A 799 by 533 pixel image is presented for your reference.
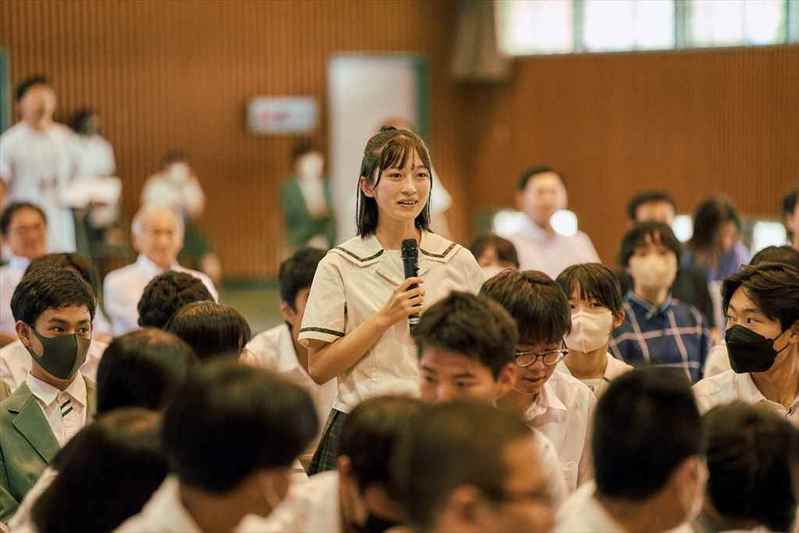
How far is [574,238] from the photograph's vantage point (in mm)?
7625

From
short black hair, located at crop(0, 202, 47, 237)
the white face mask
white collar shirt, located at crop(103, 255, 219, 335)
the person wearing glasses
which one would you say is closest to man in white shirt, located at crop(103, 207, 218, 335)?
white collar shirt, located at crop(103, 255, 219, 335)

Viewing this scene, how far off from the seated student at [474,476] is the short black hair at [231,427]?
28 cm

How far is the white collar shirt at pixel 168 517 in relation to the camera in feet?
7.90

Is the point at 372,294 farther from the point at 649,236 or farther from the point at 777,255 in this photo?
the point at 649,236

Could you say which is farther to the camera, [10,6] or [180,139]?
[180,139]

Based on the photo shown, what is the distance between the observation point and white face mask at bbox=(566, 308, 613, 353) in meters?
4.46

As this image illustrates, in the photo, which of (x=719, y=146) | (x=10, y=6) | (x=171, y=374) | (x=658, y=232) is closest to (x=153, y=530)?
(x=171, y=374)

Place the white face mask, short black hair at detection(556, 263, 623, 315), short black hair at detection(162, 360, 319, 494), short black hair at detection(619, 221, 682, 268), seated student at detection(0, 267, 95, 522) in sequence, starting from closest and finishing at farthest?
short black hair at detection(162, 360, 319, 494)
seated student at detection(0, 267, 95, 522)
the white face mask
short black hair at detection(556, 263, 623, 315)
short black hair at detection(619, 221, 682, 268)

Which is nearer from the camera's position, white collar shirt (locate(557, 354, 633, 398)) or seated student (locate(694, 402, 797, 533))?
seated student (locate(694, 402, 797, 533))

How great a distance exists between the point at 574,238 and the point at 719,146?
4.99 metres

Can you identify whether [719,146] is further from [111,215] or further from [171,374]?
[171,374]

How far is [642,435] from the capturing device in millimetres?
2529

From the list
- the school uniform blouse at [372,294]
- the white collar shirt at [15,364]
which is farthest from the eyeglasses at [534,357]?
the white collar shirt at [15,364]

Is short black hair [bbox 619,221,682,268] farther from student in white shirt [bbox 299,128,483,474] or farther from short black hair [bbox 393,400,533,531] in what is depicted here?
short black hair [bbox 393,400,533,531]
